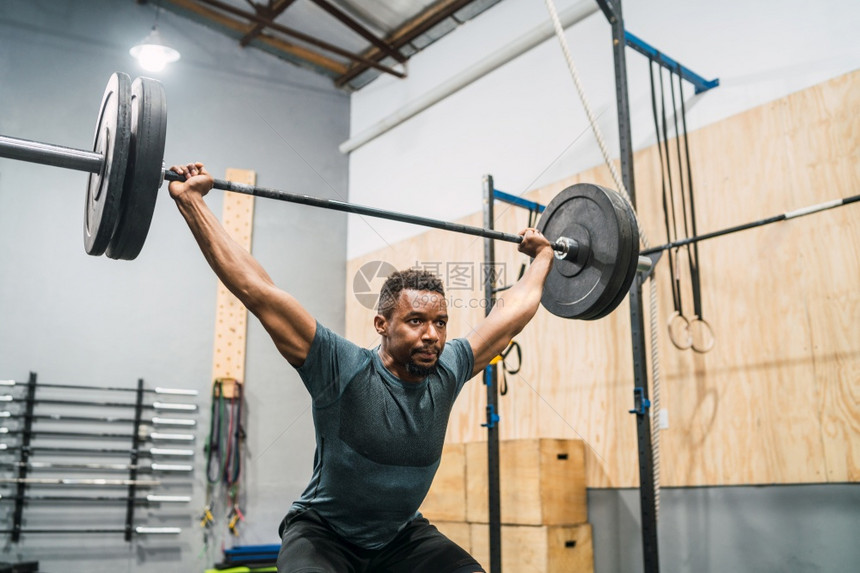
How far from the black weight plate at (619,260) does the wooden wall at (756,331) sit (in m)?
1.36

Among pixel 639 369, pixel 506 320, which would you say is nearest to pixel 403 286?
pixel 506 320

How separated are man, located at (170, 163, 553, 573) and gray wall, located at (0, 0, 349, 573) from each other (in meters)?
3.76

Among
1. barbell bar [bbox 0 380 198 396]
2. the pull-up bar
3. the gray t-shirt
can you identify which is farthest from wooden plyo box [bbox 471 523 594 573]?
barbell bar [bbox 0 380 198 396]

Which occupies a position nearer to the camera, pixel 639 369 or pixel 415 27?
pixel 639 369

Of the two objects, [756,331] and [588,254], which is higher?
[588,254]

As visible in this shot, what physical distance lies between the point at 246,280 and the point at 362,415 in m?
0.47

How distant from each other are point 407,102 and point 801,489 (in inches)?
173

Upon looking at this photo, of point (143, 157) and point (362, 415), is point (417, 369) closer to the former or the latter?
point (362, 415)

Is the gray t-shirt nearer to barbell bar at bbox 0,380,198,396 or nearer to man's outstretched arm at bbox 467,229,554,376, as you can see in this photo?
man's outstretched arm at bbox 467,229,554,376

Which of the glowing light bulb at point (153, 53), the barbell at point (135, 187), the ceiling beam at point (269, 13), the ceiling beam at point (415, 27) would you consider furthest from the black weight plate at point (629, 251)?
the ceiling beam at point (269, 13)

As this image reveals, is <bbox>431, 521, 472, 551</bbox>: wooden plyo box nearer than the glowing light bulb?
Yes

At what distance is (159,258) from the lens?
18.3 ft

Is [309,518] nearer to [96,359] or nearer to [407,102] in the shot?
[96,359]

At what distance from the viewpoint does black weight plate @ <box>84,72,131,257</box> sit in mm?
1720
